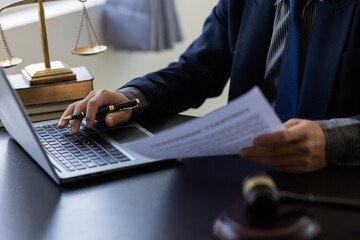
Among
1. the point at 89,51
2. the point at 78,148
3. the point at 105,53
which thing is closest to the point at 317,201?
the point at 78,148

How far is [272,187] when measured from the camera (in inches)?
31.8

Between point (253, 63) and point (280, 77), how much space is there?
0.16 meters

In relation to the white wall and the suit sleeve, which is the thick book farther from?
the white wall

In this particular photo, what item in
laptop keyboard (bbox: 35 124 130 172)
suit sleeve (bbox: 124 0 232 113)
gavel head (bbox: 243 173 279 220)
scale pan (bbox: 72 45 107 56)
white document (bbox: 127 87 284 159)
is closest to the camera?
gavel head (bbox: 243 173 279 220)

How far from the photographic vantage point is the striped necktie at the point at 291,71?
1.65 m

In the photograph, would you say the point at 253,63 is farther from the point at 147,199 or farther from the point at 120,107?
the point at 147,199

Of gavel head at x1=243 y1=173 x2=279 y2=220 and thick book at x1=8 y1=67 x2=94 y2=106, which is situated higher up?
gavel head at x1=243 y1=173 x2=279 y2=220

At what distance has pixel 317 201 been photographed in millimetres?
890

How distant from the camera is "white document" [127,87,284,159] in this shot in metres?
0.95

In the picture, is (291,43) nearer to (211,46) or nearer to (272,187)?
(211,46)

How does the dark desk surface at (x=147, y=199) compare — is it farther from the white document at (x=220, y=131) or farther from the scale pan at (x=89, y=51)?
the scale pan at (x=89, y=51)

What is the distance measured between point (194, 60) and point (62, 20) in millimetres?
1054

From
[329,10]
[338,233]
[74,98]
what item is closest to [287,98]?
[329,10]

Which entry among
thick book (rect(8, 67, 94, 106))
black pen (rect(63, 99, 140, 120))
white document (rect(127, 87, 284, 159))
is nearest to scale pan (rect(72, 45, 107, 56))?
thick book (rect(8, 67, 94, 106))
